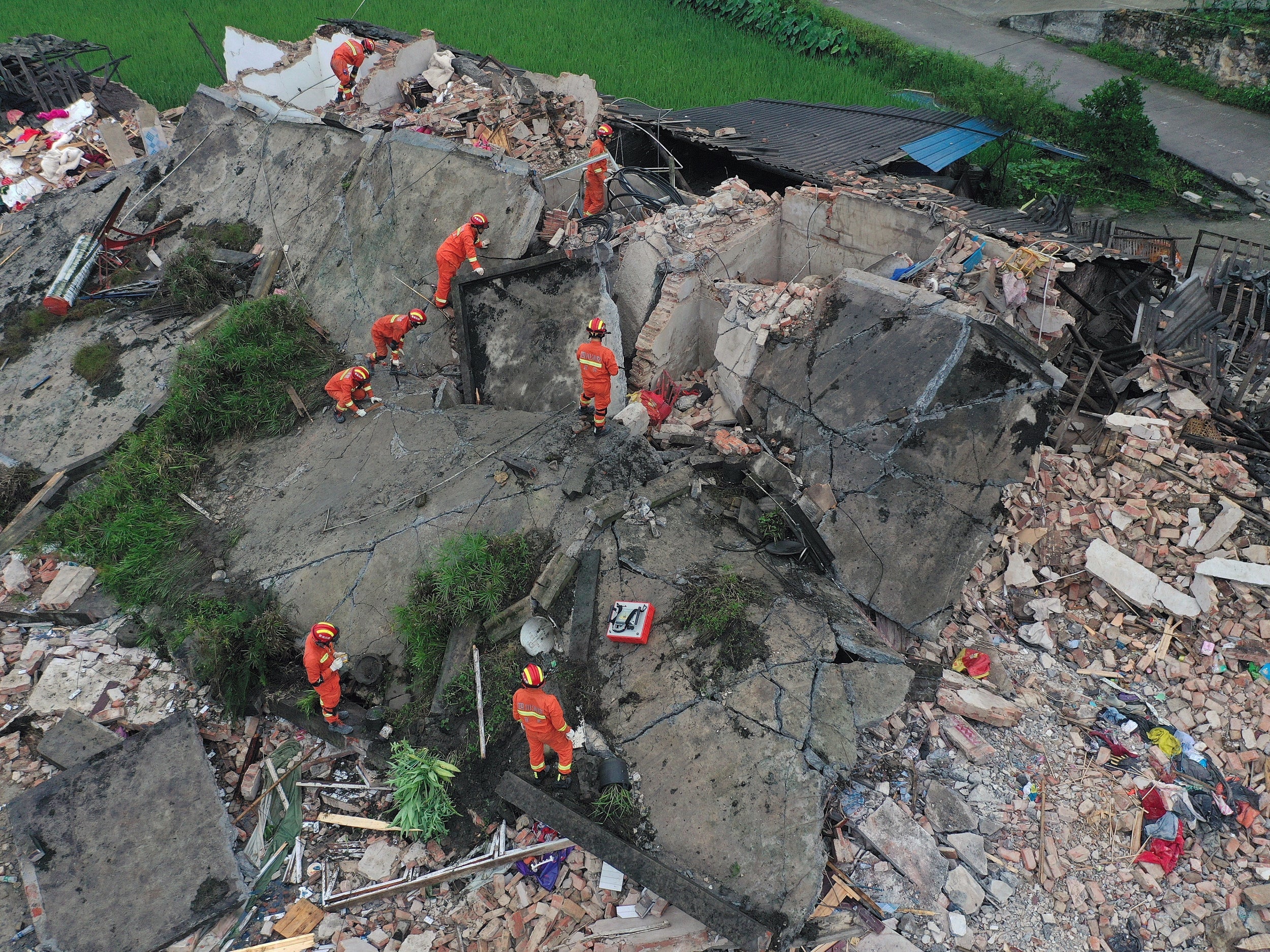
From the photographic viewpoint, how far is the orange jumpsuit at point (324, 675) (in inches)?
197

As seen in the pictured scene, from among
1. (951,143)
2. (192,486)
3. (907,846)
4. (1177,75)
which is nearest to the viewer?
(907,846)

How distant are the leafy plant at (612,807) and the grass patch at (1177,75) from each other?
1640 cm

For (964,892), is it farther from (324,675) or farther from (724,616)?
(324,675)

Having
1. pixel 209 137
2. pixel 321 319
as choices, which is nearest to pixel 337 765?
pixel 321 319

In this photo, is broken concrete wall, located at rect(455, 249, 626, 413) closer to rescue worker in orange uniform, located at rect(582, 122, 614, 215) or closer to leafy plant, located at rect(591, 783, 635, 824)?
rescue worker in orange uniform, located at rect(582, 122, 614, 215)

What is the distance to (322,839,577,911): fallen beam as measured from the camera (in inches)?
179

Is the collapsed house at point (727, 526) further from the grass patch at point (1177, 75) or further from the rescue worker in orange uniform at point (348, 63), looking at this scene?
the grass patch at point (1177, 75)

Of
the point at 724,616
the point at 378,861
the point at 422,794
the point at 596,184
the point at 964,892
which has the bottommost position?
the point at 378,861

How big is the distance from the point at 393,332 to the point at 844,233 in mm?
4450

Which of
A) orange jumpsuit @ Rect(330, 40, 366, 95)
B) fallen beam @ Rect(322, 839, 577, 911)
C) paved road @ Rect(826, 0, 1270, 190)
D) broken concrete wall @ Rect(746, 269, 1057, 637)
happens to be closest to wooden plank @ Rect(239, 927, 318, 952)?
fallen beam @ Rect(322, 839, 577, 911)

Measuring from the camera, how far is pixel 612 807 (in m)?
4.46

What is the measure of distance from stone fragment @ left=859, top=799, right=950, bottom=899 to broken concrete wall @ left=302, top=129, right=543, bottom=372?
515 centimetres

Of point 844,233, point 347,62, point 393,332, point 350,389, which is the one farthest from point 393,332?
point 347,62

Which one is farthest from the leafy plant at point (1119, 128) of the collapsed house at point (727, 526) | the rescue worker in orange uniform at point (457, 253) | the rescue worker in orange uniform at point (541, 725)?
the rescue worker in orange uniform at point (541, 725)
